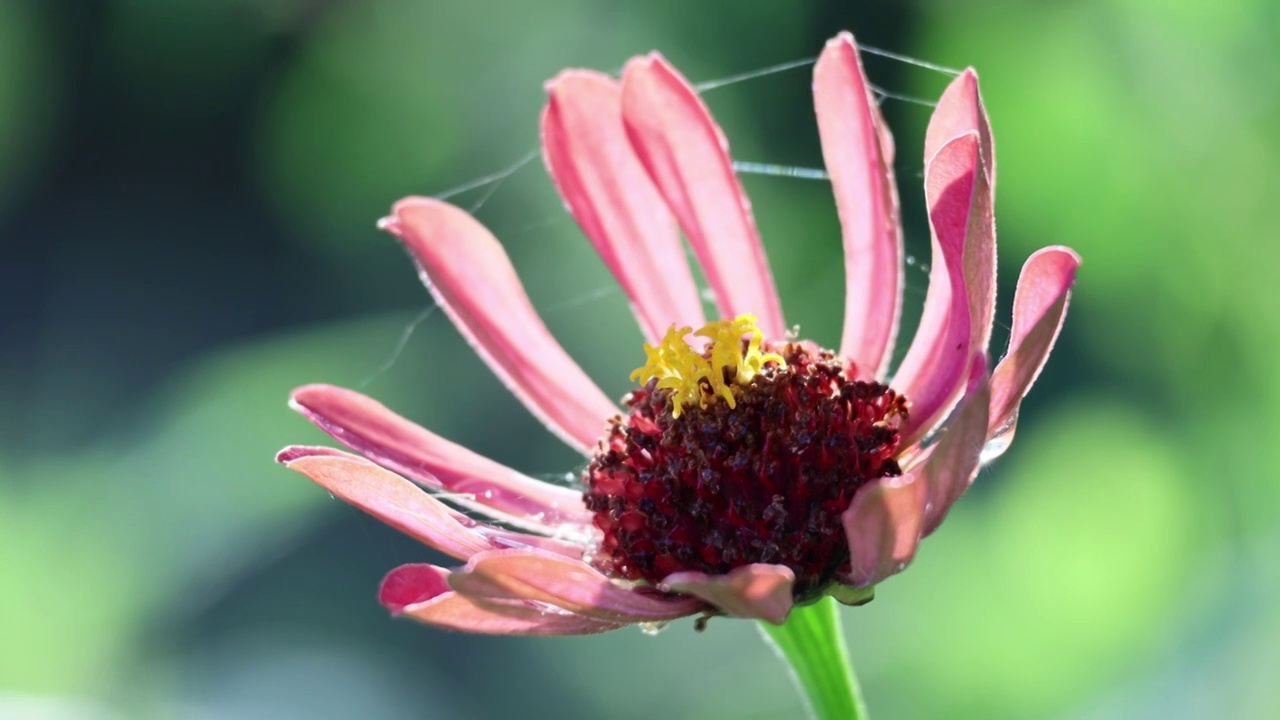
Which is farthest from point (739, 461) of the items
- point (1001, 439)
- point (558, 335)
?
point (558, 335)

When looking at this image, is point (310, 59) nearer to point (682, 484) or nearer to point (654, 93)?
point (654, 93)

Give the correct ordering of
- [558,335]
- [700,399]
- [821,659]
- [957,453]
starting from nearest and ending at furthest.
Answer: [957,453] → [821,659] → [700,399] → [558,335]

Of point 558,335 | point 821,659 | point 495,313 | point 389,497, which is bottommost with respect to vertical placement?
point 821,659

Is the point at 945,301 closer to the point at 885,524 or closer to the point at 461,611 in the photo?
the point at 885,524

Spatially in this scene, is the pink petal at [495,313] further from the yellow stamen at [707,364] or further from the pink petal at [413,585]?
the pink petal at [413,585]

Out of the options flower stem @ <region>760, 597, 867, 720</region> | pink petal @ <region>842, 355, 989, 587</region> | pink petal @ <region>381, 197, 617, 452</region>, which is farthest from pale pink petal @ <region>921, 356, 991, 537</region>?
pink petal @ <region>381, 197, 617, 452</region>

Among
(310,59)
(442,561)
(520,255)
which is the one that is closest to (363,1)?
(310,59)

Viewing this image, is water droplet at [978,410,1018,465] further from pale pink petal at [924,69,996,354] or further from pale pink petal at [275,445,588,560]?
pale pink petal at [275,445,588,560]

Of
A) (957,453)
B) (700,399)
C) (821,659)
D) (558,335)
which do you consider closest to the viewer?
(957,453)
